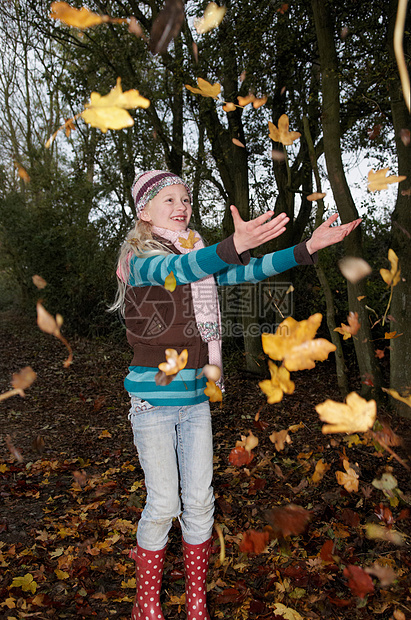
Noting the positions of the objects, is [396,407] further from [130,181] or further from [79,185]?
[79,185]

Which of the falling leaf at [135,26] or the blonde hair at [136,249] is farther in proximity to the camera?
the falling leaf at [135,26]

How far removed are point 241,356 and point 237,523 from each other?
4.31m

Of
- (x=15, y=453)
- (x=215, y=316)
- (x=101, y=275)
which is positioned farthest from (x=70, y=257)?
(x=215, y=316)

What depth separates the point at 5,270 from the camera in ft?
45.8

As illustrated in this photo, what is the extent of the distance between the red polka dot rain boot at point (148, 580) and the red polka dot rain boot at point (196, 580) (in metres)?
0.11

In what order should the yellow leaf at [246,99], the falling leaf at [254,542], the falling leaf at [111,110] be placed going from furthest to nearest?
the yellow leaf at [246,99], the falling leaf at [254,542], the falling leaf at [111,110]

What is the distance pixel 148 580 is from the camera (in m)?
1.87

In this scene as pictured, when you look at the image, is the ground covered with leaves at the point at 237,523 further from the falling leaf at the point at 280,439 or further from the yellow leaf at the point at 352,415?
the yellow leaf at the point at 352,415

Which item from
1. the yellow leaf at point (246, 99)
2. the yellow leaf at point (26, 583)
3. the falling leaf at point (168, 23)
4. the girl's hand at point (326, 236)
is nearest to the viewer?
the girl's hand at point (326, 236)

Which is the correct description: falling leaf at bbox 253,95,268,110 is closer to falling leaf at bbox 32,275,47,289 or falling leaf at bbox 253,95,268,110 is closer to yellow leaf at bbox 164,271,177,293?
falling leaf at bbox 32,275,47,289

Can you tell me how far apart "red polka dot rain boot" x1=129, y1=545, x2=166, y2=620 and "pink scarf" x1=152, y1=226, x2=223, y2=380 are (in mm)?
744

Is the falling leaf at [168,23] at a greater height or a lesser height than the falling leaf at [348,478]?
greater

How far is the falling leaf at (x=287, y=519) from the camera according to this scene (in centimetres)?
273

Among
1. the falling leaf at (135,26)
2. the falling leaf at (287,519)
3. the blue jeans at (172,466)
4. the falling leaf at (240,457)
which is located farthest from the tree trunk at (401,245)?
the falling leaf at (135,26)
